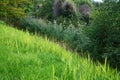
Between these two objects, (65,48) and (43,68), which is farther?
(65,48)

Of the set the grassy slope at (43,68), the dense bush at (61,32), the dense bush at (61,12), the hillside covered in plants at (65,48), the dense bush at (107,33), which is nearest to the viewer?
the grassy slope at (43,68)

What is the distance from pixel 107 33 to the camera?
24.1ft

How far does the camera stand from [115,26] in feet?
22.5

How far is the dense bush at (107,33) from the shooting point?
256 inches

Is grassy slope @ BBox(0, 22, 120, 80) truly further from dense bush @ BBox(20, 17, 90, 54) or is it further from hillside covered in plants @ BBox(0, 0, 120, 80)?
dense bush @ BBox(20, 17, 90, 54)

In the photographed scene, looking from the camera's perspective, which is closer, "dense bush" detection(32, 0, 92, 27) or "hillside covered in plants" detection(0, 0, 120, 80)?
"hillside covered in plants" detection(0, 0, 120, 80)

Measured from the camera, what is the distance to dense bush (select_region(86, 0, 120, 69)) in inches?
256

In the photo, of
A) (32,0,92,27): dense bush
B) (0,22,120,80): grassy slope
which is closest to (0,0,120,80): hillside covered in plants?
(0,22,120,80): grassy slope

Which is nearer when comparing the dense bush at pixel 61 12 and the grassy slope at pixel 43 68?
the grassy slope at pixel 43 68

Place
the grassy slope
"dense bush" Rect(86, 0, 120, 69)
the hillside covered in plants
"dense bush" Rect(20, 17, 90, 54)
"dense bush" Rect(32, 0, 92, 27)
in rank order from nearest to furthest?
the grassy slope < the hillside covered in plants < "dense bush" Rect(86, 0, 120, 69) < "dense bush" Rect(20, 17, 90, 54) < "dense bush" Rect(32, 0, 92, 27)

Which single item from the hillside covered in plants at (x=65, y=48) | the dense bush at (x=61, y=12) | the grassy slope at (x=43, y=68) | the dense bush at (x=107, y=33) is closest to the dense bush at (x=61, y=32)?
the hillside covered in plants at (x=65, y=48)

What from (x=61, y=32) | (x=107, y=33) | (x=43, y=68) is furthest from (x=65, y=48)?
(x=43, y=68)

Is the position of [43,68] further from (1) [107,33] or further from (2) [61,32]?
(2) [61,32]

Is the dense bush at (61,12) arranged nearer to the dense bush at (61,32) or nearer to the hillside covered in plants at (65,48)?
the hillside covered in plants at (65,48)
